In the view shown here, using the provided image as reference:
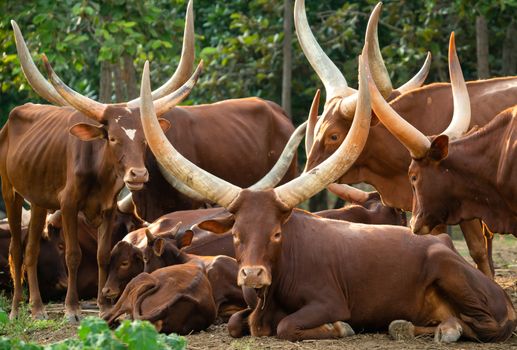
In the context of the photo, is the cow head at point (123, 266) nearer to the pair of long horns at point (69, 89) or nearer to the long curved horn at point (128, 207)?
the pair of long horns at point (69, 89)

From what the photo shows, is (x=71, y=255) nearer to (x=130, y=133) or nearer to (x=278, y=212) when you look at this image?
(x=130, y=133)

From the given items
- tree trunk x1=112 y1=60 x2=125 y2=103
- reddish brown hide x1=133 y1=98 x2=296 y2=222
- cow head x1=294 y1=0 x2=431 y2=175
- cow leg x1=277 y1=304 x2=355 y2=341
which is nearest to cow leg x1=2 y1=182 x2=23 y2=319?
reddish brown hide x1=133 y1=98 x2=296 y2=222

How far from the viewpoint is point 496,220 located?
7.75 m

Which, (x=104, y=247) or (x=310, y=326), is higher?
(x=104, y=247)

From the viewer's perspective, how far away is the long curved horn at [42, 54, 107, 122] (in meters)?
9.27

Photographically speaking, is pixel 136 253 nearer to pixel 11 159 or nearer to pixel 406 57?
pixel 11 159

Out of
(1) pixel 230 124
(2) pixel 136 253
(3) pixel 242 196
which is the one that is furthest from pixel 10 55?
(3) pixel 242 196

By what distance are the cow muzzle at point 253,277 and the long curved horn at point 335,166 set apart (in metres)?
0.56

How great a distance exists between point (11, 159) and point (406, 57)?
6.12 meters

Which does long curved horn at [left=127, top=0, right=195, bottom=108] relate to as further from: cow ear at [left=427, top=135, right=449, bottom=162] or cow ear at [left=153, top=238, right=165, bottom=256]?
cow ear at [left=427, top=135, right=449, bottom=162]

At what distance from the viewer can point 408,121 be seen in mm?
9422

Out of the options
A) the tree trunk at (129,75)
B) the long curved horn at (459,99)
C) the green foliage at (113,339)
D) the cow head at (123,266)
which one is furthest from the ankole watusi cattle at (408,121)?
the tree trunk at (129,75)

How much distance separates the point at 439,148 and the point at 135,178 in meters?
2.31

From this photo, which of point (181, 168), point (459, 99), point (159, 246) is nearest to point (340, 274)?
point (181, 168)
